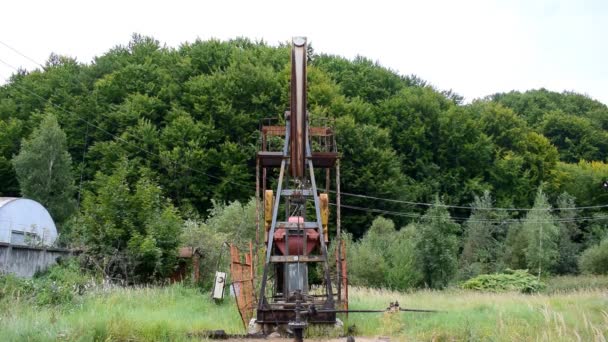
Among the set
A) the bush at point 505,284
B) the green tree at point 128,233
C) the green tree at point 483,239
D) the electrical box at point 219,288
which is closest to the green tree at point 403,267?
the bush at point 505,284

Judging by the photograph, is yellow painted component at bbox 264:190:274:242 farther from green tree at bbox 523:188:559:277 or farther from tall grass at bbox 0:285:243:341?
green tree at bbox 523:188:559:277

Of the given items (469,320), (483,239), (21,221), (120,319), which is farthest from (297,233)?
(483,239)

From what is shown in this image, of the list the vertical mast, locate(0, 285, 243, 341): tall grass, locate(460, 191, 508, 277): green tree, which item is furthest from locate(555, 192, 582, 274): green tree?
the vertical mast

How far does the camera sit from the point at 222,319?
1487 centimetres

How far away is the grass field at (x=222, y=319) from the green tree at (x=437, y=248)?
9087mm

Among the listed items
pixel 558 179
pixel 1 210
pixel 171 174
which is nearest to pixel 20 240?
pixel 1 210

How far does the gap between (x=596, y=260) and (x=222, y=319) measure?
2666 cm

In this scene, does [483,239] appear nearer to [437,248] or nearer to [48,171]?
[437,248]

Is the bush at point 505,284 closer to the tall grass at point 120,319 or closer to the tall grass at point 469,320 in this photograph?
the tall grass at point 469,320

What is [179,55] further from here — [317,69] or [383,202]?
[383,202]

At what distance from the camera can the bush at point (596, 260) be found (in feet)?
112

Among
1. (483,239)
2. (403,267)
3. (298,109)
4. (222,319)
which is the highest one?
(298,109)

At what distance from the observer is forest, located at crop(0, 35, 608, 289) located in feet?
→ 114

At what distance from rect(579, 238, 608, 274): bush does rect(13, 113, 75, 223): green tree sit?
30.2m
